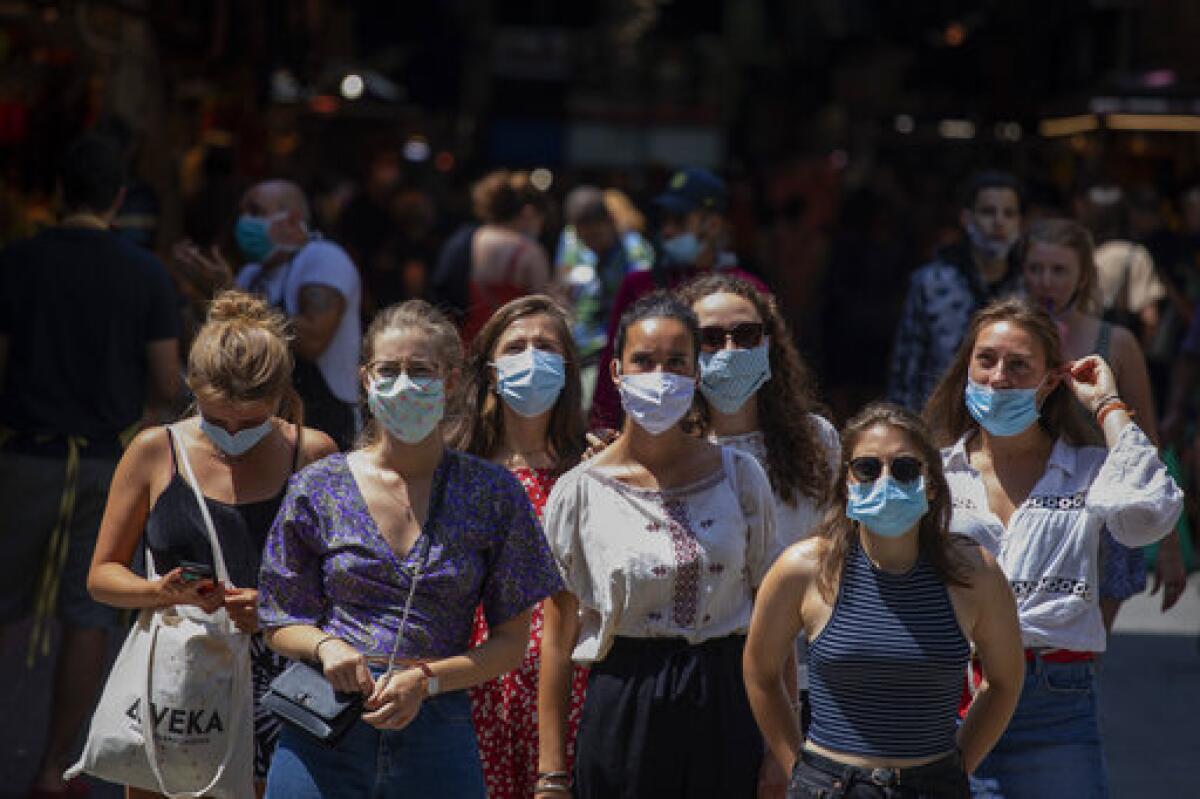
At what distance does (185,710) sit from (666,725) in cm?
113

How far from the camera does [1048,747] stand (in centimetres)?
559

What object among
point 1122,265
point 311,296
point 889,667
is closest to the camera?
point 889,667

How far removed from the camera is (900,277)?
535 inches

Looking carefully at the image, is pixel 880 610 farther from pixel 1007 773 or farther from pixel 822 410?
pixel 822 410

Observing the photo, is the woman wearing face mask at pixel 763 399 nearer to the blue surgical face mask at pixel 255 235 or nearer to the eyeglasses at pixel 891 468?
the eyeglasses at pixel 891 468

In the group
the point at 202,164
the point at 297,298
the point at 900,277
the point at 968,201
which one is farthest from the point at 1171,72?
the point at 297,298

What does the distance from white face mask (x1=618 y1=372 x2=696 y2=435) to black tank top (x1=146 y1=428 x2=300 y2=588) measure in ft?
3.01

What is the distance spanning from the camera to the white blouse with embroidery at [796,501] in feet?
19.6

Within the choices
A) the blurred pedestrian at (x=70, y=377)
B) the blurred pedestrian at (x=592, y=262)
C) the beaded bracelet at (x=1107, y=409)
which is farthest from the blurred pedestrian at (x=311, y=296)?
the beaded bracelet at (x=1107, y=409)

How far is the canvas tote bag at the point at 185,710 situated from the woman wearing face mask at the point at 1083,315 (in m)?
2.77

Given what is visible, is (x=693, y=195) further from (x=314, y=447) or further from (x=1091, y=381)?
(x=314, y=447)

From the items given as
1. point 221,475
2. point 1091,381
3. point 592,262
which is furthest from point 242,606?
point 592,262

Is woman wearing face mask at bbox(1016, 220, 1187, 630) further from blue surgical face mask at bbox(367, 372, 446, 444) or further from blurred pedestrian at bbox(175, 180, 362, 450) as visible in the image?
blurred pedestrian at bbox(175, 180, 362, 450)

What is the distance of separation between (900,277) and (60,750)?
7203 millimetres
